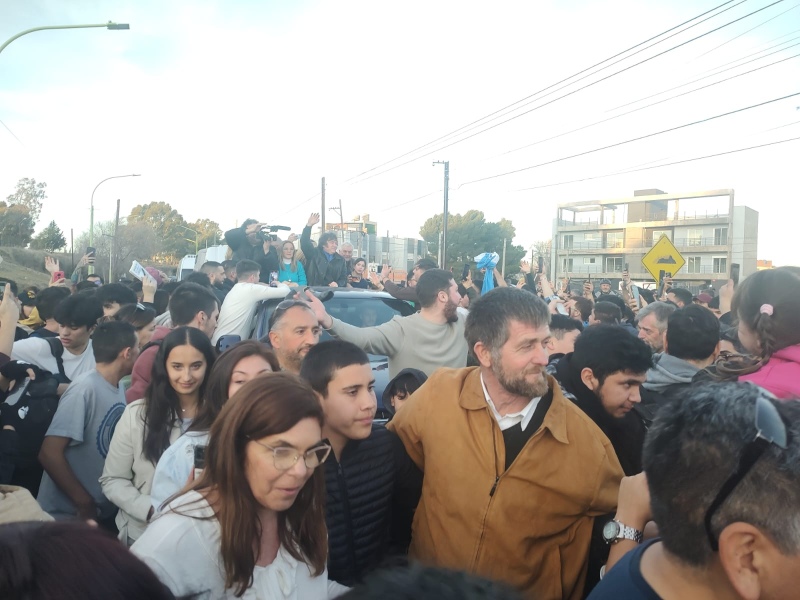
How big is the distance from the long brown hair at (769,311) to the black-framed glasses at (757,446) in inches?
65.8

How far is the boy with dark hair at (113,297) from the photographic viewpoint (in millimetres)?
7285

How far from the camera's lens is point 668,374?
3922 mm

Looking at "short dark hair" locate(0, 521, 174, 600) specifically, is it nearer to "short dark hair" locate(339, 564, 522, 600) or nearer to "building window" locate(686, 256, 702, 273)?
"short dark hair" locate(339, 564, 522, 600)

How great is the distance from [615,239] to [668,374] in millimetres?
69753

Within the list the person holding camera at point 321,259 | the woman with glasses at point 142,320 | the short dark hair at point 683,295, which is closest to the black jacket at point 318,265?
the person holding camera at point 321,259

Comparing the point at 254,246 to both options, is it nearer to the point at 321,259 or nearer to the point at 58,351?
the point at 321,259

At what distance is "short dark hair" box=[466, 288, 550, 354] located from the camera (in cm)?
289

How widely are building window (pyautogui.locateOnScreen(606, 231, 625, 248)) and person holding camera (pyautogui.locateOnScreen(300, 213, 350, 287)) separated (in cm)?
6305

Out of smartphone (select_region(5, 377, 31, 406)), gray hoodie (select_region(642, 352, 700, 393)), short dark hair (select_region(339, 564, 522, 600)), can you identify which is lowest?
smartphone (select_region(5, 377, 31, 406))

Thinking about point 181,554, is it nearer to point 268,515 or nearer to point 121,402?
point 268,515

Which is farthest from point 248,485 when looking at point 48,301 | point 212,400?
point 48,301

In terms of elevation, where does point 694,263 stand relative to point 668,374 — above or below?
above

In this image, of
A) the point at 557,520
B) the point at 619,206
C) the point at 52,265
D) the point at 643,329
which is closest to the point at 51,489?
the point at 557,520

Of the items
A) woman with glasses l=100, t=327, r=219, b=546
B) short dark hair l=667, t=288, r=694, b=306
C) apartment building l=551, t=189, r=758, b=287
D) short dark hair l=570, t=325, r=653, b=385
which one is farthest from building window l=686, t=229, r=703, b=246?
woman with glasses l=100, t=327, r=219, b=546
